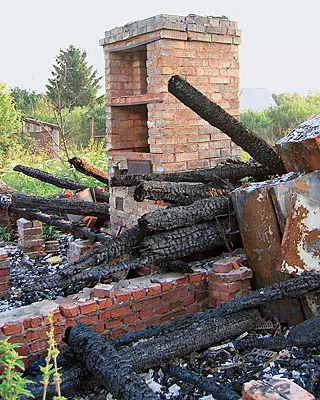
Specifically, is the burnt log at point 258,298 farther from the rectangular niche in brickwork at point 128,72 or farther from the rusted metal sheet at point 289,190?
the rectangular niche in brickwork at point 128,72

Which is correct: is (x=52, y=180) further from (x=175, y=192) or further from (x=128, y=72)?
(x=175, y=192)

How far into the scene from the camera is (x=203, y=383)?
10.0 feet

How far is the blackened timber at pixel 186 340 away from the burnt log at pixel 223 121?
5.91 ft

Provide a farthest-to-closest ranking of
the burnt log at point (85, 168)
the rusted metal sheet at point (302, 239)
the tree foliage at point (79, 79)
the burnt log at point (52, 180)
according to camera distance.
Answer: the tree foliage at point (79, 79) → the burnt log at point (52, 180) → the burnt log at point (85, 168) → the rusted metal sheet at point (302, 239)

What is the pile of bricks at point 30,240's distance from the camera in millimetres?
7441

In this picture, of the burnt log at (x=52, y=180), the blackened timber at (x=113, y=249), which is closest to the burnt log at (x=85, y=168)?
the burnt log at (x=52, y=180)

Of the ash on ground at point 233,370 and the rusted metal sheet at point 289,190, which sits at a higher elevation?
the rusted metal sheet at point 289,190

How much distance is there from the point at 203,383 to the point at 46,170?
11881mm

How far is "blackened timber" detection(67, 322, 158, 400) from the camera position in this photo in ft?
8.82

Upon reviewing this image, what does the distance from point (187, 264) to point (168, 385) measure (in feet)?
4.31

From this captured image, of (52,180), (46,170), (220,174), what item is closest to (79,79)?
(46,170)

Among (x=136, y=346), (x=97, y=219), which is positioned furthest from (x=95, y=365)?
(x=97, y=219)

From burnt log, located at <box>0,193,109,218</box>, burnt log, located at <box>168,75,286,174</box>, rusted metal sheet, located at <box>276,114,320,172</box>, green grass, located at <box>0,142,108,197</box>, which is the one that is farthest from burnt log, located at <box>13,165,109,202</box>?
rusted metal sheet, located at <box>276,114,320,172</box>

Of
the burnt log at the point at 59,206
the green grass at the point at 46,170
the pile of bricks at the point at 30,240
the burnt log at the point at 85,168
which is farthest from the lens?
the green grass at the point at 46,170
